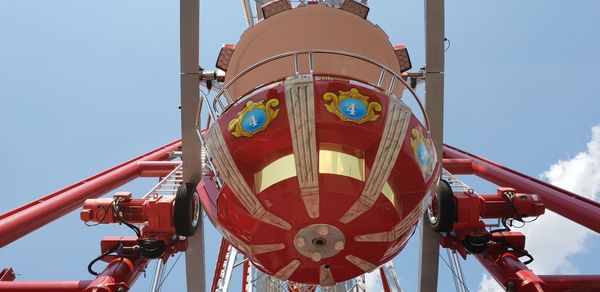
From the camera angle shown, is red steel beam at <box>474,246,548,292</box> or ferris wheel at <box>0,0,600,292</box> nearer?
ferris wheel at <box>0,0,600,292</box>

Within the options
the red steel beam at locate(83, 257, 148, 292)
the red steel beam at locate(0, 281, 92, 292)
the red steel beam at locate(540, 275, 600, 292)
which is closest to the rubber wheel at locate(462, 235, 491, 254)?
the red steel beam at locate(540, 275, 600, 292)

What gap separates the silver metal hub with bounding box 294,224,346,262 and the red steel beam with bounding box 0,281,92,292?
8.61 ft

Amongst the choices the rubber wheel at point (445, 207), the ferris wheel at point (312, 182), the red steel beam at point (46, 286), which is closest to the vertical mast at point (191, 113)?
the ferris wheel at point (312, 182)

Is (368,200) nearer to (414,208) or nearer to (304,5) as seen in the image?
(414,208)

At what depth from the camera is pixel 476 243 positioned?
221 inches

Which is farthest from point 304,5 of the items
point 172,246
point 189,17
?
point 172,246

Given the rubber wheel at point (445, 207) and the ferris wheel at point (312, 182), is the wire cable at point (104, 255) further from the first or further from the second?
the rubber wheel at point (445, 207)

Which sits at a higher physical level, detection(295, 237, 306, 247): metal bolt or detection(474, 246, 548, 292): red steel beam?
detection(295, 237, 306, 247): metal bolt

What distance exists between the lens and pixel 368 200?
10.5ft

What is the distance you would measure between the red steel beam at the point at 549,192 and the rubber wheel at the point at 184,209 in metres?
4.71

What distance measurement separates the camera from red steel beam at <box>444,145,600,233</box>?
5454 millimetres

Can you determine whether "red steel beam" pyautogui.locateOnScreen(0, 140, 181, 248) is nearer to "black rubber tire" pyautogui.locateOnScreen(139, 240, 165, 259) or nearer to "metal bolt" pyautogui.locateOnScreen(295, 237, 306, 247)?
"black rubber tire" pyautogui.locateOnScreen(139, 240, 165, 259)

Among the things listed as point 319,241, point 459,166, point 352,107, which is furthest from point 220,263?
point 352,107

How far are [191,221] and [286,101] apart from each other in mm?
2657
